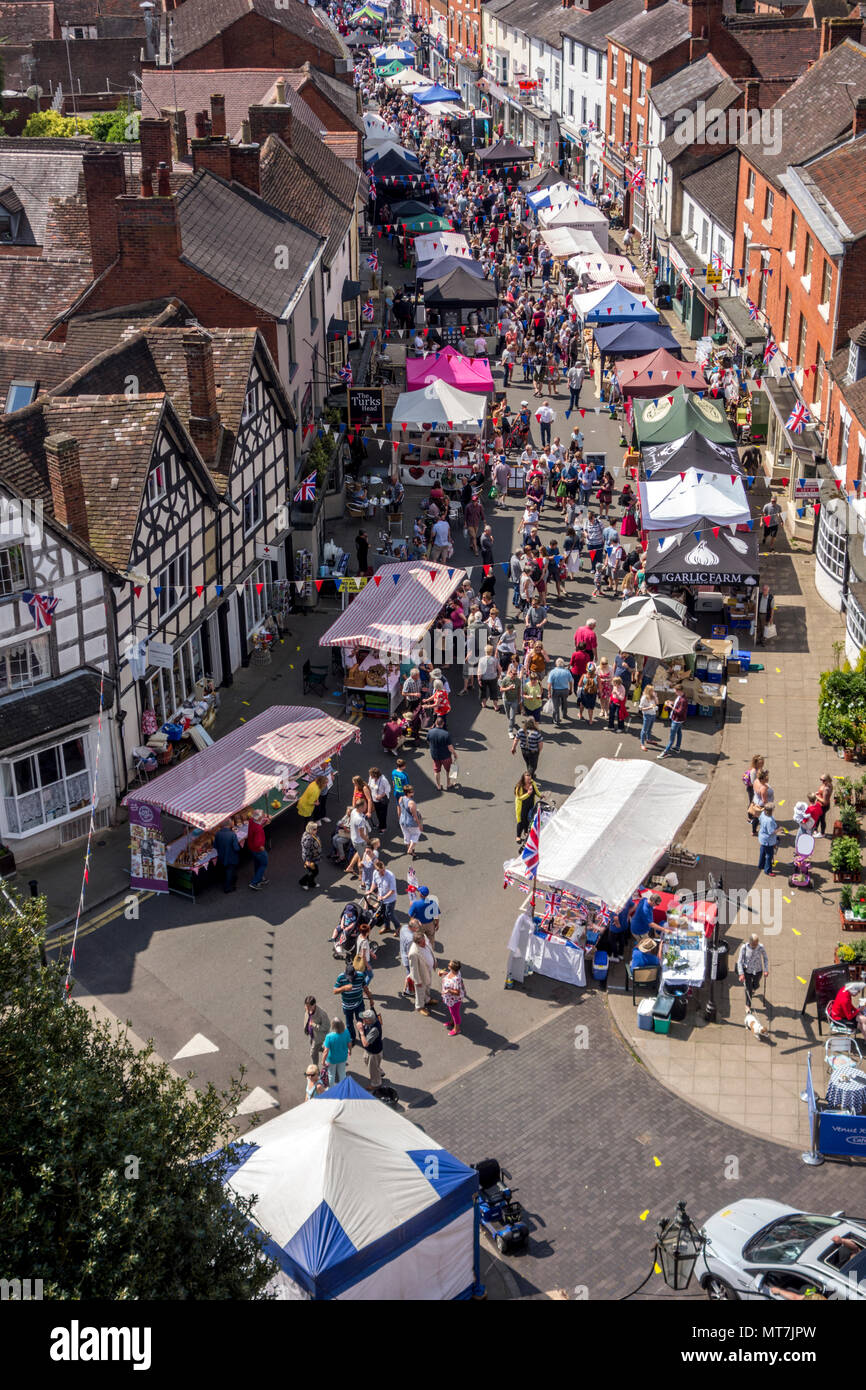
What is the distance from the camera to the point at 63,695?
24656 mm

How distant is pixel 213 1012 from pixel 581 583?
1742cm

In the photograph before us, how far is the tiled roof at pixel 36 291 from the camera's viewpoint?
36531mm

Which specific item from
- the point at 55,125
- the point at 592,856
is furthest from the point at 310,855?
the point at 55,125

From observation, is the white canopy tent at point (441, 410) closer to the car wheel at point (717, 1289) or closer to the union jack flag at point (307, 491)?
the union jack flag at point (307, 491)

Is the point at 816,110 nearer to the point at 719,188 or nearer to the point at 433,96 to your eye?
the point at 719,188

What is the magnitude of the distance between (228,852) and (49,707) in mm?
3688

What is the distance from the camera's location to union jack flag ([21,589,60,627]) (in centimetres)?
2395

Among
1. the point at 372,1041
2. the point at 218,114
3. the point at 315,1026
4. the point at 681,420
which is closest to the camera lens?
the point at 372,1041

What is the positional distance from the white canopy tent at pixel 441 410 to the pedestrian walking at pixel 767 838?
18.8 m

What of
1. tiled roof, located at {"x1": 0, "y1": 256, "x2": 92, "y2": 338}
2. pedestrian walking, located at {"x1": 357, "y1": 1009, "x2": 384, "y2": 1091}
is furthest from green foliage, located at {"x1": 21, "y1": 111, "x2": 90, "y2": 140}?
pedestrian walking, located at {"x1": 357, "y1": 1009, "x2": 384, "y2": 1091}

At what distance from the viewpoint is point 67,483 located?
24.7 meters

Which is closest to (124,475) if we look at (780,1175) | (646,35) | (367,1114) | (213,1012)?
(213,1012)

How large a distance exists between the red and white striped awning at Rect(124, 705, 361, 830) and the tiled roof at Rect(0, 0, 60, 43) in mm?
70491

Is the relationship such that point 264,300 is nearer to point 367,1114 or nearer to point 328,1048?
point 328,1048
